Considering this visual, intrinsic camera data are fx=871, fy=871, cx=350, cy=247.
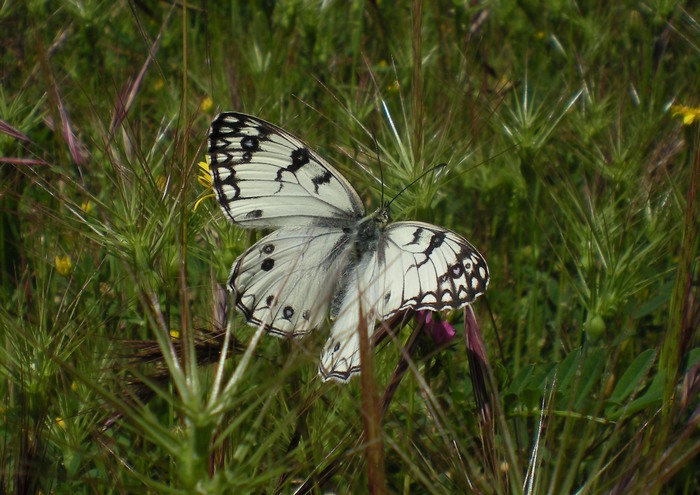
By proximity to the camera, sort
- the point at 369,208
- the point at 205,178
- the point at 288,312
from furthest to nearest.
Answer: the point at 369,208 → the point at 205,178 → the point at 288,312

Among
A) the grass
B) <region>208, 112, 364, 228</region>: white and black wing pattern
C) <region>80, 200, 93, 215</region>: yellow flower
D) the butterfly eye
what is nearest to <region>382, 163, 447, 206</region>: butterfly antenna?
the grass

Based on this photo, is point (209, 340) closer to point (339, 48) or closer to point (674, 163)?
point (674, 163)

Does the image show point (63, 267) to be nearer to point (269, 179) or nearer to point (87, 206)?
point (87, 206)

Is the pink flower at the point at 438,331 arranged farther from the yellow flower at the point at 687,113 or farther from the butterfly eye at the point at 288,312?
the yellow flower at the point at 687,113

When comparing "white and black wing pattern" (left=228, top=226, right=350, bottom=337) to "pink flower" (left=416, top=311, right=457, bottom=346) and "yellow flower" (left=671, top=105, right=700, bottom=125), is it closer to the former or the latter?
"pink flower" (left=416, top=311, right=457, bottom=346)

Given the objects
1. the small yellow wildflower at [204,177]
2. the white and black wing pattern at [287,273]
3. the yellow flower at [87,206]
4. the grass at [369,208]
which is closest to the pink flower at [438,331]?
the grass at [369,208]

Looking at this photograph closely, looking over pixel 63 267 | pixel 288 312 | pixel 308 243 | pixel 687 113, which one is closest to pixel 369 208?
pixel 308 243
